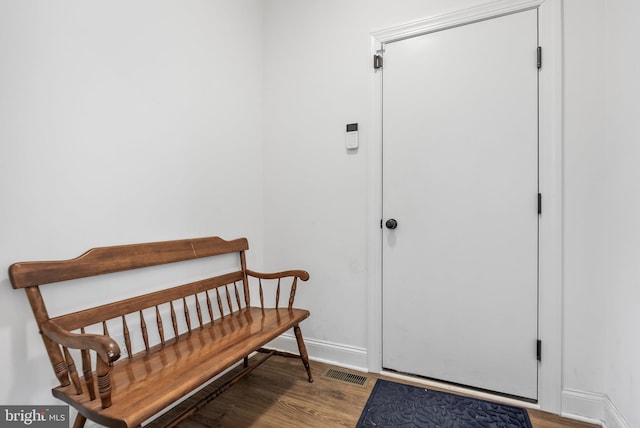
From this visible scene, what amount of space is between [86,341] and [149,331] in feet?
2.20

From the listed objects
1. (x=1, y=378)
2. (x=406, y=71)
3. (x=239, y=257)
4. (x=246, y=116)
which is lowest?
(x=1, y=378)

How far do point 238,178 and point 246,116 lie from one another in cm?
48

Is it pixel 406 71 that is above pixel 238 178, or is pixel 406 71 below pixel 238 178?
above

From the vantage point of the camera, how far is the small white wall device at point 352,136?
216 cm

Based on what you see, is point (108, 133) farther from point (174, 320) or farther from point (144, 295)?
point (174, 320)

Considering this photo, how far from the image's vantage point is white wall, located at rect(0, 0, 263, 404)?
119cm

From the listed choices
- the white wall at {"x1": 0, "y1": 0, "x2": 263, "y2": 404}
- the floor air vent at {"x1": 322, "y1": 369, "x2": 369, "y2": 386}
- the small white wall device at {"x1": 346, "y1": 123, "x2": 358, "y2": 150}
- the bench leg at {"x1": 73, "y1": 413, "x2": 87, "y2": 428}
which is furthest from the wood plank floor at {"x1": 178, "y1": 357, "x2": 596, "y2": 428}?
the small white wall device at {"x1": 346, "y1": 123, "x2": 358, "y2": 150}

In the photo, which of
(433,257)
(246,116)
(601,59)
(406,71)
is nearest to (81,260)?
(246,116)

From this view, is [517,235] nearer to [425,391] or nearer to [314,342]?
[425,391]

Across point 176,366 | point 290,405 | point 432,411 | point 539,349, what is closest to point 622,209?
point 539,349

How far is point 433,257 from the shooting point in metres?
1.99

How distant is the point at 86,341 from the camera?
994 mm

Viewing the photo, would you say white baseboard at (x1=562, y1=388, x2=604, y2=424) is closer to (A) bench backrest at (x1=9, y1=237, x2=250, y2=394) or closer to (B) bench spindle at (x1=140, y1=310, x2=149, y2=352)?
(A) bench backrest at (x1=9, y1=237, x2=250, y2=394)

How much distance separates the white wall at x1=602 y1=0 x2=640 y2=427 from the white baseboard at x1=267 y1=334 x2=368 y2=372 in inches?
52.2
